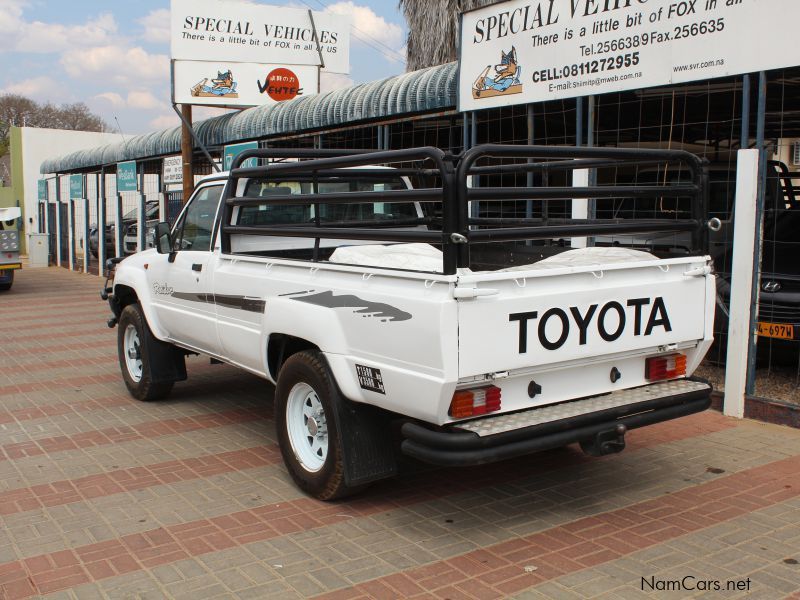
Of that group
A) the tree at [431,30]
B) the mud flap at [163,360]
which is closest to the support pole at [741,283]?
the mud flap at [163,360]

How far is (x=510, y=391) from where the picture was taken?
4223 millimetres

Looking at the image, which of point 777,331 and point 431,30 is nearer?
point 777,331

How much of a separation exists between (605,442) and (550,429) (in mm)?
379

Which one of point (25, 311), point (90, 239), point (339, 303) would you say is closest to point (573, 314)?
point (339, 303)

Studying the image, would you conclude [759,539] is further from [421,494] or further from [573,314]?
[421,494]

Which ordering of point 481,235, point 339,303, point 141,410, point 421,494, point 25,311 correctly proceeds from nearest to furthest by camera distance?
1. point 481,235
2. point 339,303
3. point 421,494
4. point 141,410
5. point 25,311

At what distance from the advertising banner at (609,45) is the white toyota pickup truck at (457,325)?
6.38 ft

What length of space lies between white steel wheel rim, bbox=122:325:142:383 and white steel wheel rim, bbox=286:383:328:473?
301 cm

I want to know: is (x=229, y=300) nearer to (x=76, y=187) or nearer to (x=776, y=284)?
(x=776, y=284)

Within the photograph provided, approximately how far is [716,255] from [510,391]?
4.97m

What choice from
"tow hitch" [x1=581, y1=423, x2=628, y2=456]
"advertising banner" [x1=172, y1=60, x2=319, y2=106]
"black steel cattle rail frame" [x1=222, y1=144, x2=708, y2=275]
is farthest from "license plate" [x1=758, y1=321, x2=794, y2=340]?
"advertising banner" [x1=172, y1=60, x2=319, y2=106]

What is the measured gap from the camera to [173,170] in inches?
608

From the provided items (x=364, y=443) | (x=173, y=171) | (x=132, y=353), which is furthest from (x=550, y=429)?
(x=173, y=171)

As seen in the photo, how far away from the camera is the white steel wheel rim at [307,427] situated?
4902 millimetres
